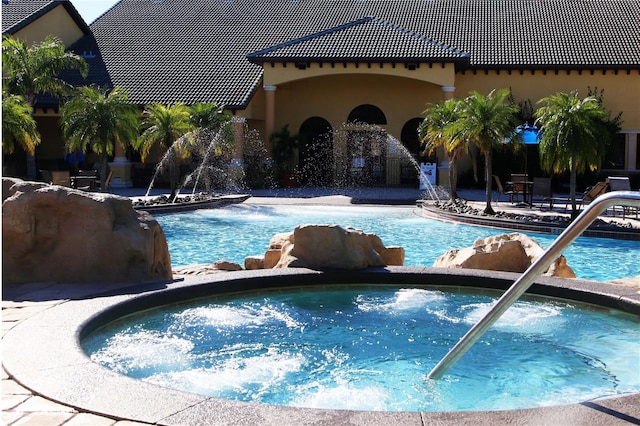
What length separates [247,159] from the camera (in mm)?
26984

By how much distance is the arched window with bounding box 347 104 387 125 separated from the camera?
30062 millimetres

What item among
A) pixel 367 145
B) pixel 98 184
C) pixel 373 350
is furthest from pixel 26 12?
pixel 373 350

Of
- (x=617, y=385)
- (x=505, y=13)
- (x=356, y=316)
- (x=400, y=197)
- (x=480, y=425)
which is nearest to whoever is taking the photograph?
(x=480, y=425)

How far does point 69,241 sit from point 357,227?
31.2 feet

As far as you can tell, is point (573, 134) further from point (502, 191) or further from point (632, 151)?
point (632, 151)

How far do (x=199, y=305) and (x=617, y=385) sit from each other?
412 cm

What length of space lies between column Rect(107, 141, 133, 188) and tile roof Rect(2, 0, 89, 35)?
6.33m

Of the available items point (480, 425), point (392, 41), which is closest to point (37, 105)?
point (392, 41)

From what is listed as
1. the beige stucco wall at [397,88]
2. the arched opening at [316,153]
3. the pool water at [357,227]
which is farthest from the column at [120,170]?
the pool water at [357,227]

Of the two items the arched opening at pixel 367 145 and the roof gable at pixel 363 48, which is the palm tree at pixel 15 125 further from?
the arched opening at pixel 367 145

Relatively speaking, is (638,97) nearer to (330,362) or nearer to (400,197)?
(400,197)

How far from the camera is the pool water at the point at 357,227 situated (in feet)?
42.5

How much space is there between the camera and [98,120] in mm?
21625

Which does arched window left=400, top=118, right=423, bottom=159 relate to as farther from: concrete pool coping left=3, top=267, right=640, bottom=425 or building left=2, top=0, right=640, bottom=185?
concrete pool coping left=3, top=267, right=640, bottom=425
